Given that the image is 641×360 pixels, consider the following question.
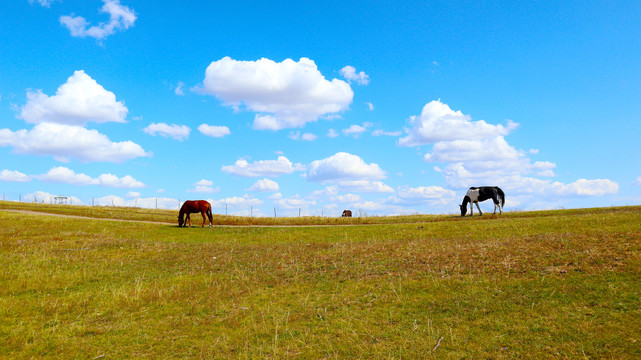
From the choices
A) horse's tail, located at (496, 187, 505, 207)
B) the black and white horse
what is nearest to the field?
the black and white horse

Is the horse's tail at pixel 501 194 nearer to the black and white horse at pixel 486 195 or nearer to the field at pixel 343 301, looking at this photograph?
the black and white horse at pixel 486 195

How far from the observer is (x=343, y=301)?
12000 millimetres

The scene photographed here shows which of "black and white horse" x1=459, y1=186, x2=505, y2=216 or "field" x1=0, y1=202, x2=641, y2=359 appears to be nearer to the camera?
"field" x1=0, y1=202, x2=641, y2=359

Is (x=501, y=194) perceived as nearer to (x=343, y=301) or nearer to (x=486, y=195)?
(x=486, y=195)

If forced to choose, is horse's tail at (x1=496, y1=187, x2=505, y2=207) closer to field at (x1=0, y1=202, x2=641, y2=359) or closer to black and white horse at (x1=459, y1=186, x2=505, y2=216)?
black and white horse at (x1=459, y1=186, x2=505, y2=216)

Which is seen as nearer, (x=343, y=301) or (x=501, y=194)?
(x=343, y=301)

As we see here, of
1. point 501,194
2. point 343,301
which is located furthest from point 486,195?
point 343,301

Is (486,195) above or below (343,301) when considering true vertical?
above

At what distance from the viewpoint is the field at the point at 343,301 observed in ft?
29.5

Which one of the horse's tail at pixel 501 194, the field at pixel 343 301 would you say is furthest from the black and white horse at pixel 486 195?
the field at pixel 343 301

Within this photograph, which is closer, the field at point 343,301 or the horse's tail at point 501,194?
the field at point 343,301

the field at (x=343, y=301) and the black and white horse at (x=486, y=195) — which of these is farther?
the black and white horse at (x=486, y=195)

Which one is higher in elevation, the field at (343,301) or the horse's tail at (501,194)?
the horse's tail at (501,194)

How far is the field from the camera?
8992 mm
